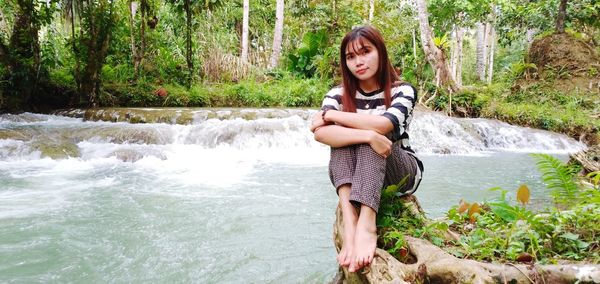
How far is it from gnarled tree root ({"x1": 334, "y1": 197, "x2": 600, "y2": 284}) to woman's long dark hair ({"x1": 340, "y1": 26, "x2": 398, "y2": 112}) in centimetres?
78

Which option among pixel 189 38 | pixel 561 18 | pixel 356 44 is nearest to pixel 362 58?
pixel 356 44

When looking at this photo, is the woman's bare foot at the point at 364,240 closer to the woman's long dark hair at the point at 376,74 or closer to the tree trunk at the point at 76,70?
the woman's long dark hair at the point at 376,74

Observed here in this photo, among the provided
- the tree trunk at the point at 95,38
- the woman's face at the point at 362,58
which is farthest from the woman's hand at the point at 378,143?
the tree trunk at the point at 95,38

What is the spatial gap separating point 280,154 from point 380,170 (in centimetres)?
541

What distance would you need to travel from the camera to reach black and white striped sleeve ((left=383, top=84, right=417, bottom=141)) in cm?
210

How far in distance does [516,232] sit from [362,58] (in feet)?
3.48

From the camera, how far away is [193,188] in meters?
4.71

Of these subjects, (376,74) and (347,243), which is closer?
(347,243)

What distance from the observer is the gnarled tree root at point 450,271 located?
1.45m

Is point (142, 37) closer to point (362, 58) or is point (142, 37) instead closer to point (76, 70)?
point (76, 70)

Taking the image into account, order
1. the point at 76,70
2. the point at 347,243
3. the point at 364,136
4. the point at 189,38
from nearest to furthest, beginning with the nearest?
the point at 347,243, the point at 364,136, the point at 76,70, the point at 189,38

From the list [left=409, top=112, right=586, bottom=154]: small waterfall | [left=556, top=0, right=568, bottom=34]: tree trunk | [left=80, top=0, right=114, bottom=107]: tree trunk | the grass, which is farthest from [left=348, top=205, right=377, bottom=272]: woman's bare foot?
[left=556, top=0, right=568, bottom=34]: tree trunk

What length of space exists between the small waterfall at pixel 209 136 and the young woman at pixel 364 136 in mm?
4471

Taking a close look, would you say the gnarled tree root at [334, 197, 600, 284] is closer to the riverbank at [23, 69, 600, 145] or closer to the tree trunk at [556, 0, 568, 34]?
the riverbank at [23, 69, 600, 145]
